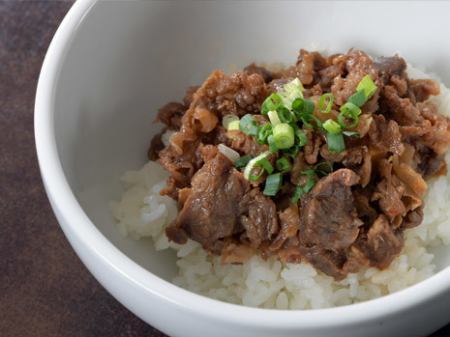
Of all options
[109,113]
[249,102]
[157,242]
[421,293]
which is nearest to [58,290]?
[157,242]

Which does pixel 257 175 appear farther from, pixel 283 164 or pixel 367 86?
pixel 367 86

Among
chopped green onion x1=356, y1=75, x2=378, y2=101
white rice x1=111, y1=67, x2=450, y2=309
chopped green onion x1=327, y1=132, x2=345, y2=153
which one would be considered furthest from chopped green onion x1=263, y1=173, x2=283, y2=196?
chopped green onion x1=356, y1=75, x2=378, y2=101

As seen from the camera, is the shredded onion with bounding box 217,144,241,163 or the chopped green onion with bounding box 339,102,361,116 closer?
the chopped green onion with bounding box 339,102,361,116

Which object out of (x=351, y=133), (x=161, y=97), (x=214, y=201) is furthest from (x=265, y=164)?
(x=161, y=97)

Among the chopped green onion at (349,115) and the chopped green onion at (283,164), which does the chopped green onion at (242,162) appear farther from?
the chopped green onion at (349,115)

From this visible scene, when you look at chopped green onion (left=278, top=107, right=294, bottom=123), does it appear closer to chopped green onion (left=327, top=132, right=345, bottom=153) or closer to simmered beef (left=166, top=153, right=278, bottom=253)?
chopped green onion (left=327, top=132, right=345, bottom=153)

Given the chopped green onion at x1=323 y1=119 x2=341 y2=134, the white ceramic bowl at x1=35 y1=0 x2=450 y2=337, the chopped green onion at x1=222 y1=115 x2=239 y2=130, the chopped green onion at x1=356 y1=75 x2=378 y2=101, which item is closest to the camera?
the white ceramic bowl at x1=35 y1=0 x2=450 y2=337

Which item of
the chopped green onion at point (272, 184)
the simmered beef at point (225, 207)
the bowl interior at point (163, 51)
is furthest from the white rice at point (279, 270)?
the chopped green onion at point (272, 184)
